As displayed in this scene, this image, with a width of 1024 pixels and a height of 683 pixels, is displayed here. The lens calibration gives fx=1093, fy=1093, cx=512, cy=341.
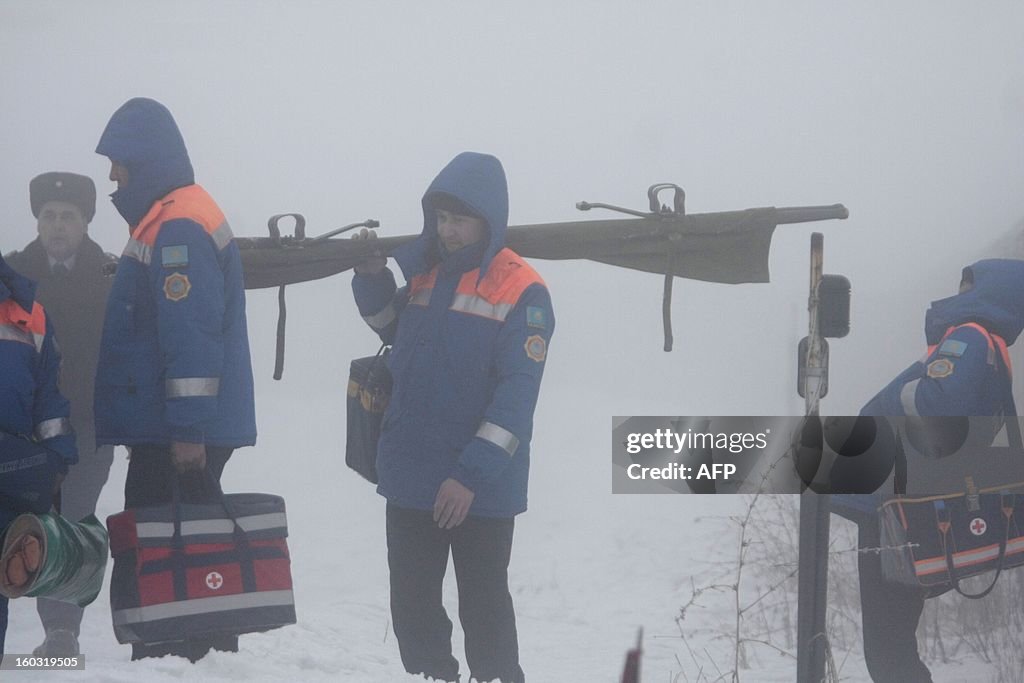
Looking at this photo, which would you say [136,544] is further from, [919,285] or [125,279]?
[919,285]

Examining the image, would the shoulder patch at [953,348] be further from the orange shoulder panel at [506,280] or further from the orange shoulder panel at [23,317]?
the orange shoulder panel at [23,317]

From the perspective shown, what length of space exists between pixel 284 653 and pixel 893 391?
2.25m

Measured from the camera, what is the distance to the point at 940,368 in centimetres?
324

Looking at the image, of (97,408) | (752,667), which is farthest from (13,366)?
(752,667)

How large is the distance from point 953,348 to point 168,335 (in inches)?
88.1

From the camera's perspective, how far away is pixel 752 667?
14.5 feet

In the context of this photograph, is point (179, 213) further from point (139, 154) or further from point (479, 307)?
point (479, 307)

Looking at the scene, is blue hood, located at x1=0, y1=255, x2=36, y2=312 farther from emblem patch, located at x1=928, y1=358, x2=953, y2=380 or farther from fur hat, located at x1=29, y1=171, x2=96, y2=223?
emblem patch, located at x1=928, y1=358, x2=953, y2=380

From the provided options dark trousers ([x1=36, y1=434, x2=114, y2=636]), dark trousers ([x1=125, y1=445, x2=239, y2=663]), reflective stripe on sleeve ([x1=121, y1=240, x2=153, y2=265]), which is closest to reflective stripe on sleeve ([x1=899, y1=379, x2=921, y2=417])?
dark trousers ([x1=125, y1=445, x2=239, y2=663])


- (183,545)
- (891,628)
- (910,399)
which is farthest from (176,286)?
(891,628)

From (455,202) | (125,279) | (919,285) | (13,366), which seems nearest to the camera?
(13,366)

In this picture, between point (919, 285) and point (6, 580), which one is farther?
point (919, 285)

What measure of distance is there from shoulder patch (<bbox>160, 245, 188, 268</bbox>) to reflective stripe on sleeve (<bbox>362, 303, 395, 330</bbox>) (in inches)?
26.1

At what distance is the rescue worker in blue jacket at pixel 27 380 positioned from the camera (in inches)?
104
